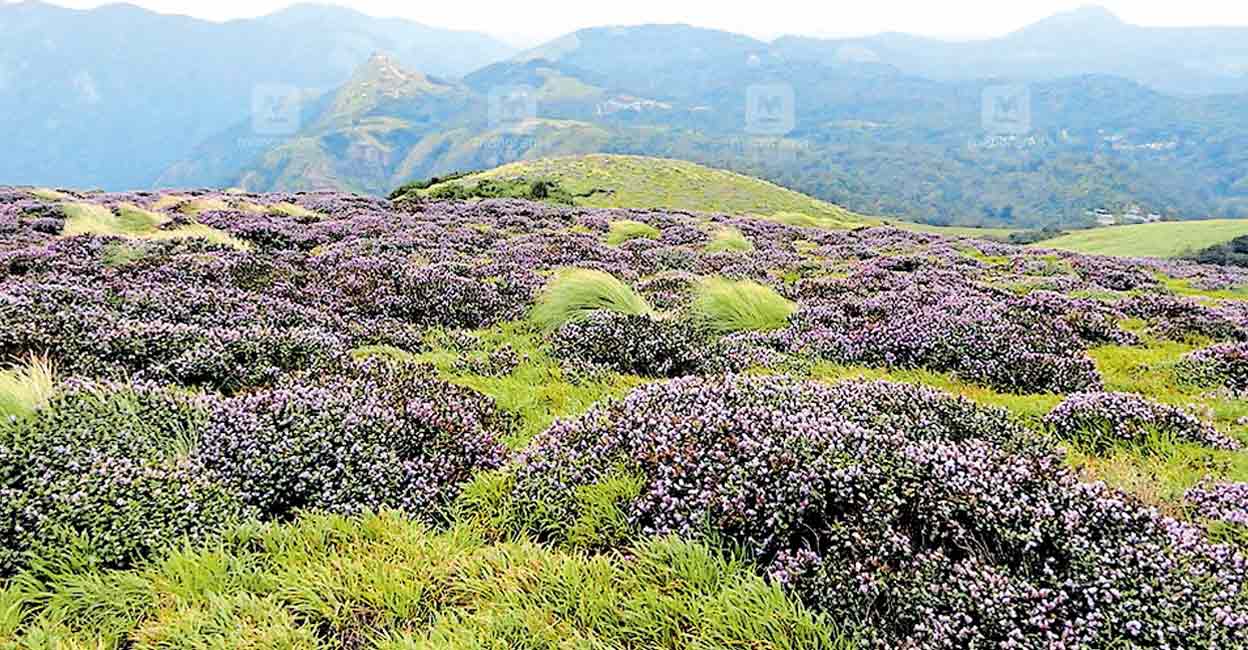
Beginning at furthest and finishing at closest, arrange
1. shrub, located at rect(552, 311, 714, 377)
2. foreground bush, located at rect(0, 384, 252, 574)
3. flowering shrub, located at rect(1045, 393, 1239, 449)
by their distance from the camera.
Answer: shrub, located at rect(552, 311, 714, 377) < flowering shrub, located at rect(1045, 393, 1239, 449) < foreground bush, located at rect(0, 384, 252, 574)

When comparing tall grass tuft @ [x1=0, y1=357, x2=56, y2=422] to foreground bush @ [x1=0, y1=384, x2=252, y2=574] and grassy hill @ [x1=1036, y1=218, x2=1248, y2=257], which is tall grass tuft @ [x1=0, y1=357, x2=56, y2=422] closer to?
foreground bush @ [x1=0, y1=384, x2=252, y2=574]

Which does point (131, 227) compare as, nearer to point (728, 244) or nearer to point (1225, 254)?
point (728, 244)

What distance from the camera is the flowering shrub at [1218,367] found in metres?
8.28

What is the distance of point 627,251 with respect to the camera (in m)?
21.2

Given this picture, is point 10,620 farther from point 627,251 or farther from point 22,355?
point 627,251

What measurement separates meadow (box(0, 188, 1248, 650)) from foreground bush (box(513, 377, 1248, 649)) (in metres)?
0.02

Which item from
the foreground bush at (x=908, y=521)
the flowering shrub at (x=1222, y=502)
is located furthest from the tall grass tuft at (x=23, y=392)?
the flowering shrub at (x=1222, y=502)

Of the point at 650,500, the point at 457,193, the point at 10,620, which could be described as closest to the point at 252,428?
the point at 10,620

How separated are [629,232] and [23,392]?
75.8 ft

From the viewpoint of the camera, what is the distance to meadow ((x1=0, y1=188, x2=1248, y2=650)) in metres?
3.47

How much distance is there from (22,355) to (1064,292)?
64.4 ft

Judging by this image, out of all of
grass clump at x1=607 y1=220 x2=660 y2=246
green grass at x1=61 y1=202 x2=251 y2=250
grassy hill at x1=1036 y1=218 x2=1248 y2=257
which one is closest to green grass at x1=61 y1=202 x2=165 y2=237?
green grass at x1=61 y1=202 x2=251 y2=250

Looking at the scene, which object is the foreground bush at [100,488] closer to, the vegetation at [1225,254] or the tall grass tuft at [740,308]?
the tall grass tuft at [740,308]

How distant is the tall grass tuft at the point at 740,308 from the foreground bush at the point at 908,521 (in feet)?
19.1
